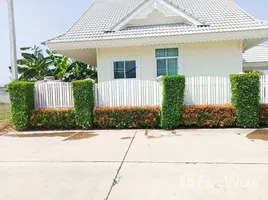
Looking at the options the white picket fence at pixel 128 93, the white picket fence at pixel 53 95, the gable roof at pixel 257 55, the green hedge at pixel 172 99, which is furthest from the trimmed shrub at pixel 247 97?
the gable roof at pixel 257 55

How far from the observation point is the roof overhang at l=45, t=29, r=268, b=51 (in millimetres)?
9328

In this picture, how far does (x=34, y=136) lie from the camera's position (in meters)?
8.05

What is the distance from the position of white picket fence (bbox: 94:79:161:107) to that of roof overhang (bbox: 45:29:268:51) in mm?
1995

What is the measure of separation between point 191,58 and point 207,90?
2.48m

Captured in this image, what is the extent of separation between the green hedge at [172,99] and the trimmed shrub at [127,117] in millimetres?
355

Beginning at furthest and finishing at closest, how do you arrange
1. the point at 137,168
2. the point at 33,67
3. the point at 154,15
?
the point at 33,67 < the point at 154,15 < the point at 137,168

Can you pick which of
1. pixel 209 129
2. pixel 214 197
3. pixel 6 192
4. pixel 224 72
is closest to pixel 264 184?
pixel 214 197

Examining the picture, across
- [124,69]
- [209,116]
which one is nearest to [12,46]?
[124,69]

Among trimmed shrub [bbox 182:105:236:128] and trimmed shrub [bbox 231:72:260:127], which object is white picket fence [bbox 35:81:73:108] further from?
trimmed shrub [bbox 231:72:260:127]

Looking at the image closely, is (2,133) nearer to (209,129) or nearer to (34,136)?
(34,136)

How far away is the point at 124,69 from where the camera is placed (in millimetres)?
10914

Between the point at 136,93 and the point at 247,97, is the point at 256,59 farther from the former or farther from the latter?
the point at 136,93

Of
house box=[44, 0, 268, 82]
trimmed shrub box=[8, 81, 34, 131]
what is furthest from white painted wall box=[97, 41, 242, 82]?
trimmed shrub box=[8, 81, 34, 131]

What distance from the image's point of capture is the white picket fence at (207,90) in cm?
862
